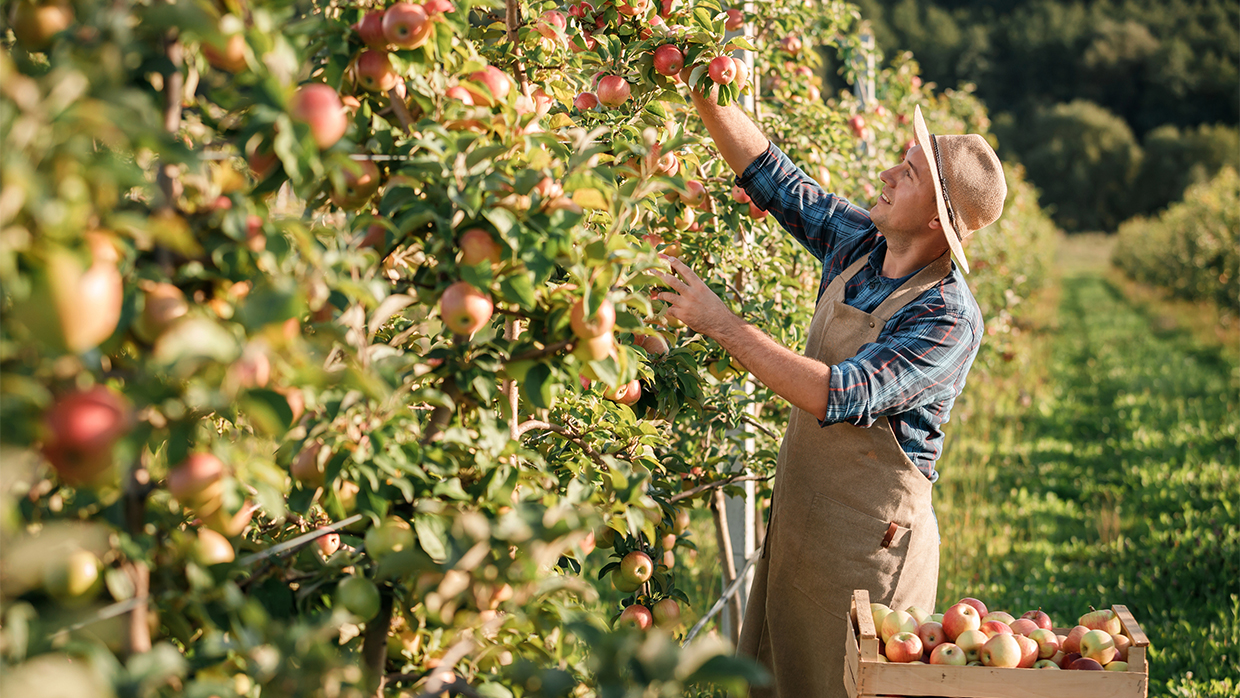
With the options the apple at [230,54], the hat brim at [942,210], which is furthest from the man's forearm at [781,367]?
the apple at [230,54]

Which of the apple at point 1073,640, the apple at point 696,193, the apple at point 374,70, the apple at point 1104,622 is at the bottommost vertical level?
the apple at point 1073,640

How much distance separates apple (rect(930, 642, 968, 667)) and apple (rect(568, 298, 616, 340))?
0.97 m

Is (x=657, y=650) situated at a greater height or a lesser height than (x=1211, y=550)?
greater

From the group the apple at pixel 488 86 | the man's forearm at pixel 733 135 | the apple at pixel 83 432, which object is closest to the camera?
the apple at pixel 83 432

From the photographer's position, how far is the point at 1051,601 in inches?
155

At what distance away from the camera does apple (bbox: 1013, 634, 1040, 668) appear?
170cm

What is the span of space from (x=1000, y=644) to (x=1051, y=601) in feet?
8.58

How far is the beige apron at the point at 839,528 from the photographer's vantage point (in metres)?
1.99

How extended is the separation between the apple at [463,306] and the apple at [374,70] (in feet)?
0.97

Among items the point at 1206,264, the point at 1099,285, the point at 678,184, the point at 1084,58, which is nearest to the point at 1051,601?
the point at 678,184

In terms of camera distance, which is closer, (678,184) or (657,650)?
(657,650)

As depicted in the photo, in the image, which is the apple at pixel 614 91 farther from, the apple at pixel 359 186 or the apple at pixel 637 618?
the apple at pixel 637 618

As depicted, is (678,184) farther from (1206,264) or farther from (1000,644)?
(1206,264)

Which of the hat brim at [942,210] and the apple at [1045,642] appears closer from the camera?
the apple at [1045,642]
